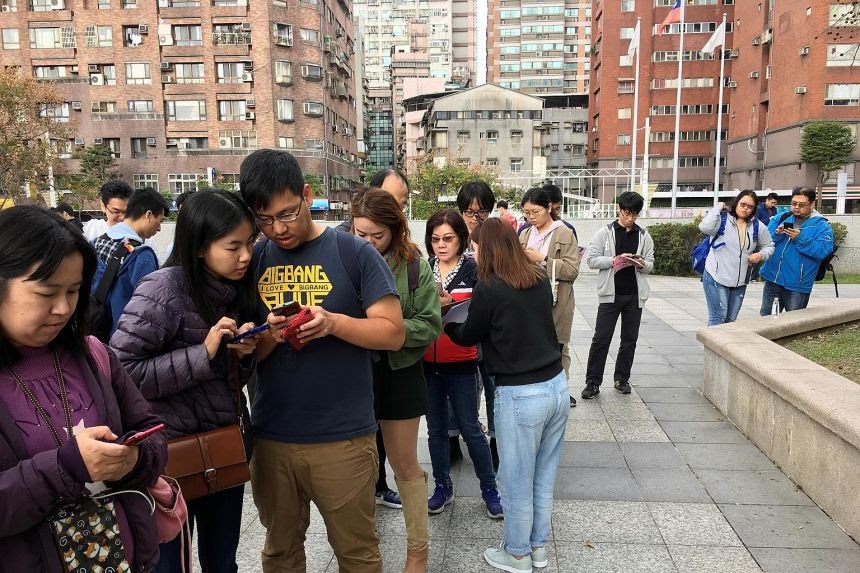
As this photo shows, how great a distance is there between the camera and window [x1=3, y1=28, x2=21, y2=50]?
40.5 meters

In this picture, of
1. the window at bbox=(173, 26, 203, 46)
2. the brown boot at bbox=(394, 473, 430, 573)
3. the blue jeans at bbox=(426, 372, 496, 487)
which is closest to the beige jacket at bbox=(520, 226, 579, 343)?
the blue jeans at bbox=(426, 372, 496, 487)

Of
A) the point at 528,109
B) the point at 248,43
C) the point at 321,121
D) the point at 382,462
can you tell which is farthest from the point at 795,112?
the point at 382,462

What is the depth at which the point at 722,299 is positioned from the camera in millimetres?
6223

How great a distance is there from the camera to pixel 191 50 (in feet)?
132

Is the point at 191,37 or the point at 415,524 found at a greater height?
the point at 191,37

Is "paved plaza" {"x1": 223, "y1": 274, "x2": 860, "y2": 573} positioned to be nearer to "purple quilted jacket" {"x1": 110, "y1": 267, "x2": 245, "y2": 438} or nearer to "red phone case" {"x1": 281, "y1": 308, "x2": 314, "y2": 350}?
"purple quilted jacket" {"x1": 110, "y1": 267, "x2": 245, "y2": 438}

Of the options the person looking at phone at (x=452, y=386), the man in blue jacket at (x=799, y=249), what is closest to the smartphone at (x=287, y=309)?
the person looking at phone at (x=452, y=386)

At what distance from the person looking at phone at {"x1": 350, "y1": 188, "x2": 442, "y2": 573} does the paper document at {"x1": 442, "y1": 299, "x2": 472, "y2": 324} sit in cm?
37

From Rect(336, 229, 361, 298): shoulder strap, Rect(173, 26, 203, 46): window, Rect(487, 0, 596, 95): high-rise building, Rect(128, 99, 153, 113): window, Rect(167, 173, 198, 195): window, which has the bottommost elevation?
Rect(336, 229, 361, 298): shoulder strap

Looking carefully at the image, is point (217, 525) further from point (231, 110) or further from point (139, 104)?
point (139, 104)

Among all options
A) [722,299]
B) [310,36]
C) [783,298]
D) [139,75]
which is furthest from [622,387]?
[139,75]

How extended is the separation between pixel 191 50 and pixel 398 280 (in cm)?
4407

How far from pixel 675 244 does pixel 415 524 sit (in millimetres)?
14330

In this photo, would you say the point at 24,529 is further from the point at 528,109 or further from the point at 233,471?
the point at 528,109
